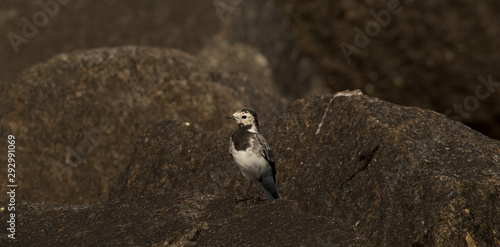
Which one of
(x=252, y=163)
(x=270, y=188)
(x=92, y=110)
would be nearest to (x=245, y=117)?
(x=252, y=163)

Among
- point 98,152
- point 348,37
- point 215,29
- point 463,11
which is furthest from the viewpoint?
point 215,29

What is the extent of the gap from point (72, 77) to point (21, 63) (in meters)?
7.02

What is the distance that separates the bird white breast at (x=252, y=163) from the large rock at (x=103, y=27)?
9409mm

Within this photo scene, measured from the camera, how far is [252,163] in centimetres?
805

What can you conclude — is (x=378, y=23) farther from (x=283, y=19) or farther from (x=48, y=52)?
(x=48, y=52)

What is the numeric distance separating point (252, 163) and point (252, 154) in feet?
0.40

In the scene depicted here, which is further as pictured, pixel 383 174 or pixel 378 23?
pixel 378 23

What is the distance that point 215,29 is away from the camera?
1747cm

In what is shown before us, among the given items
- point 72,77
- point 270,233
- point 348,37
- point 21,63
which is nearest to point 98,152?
point 72,77

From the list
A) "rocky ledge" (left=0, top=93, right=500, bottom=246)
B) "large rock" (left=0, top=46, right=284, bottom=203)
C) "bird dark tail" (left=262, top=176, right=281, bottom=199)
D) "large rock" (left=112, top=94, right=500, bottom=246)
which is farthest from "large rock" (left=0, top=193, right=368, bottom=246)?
"large rock" (left=0, top=46, right=284, bottom=203)

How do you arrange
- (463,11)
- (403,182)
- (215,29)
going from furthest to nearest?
(215,29) < (463,11) < (403,182)

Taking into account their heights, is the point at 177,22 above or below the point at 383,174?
above

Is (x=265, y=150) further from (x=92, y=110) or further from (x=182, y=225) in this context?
(x=92, y=110)

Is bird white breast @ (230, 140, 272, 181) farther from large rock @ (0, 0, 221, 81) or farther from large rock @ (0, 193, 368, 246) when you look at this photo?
large rock @ (0, 0, 221, 81)
